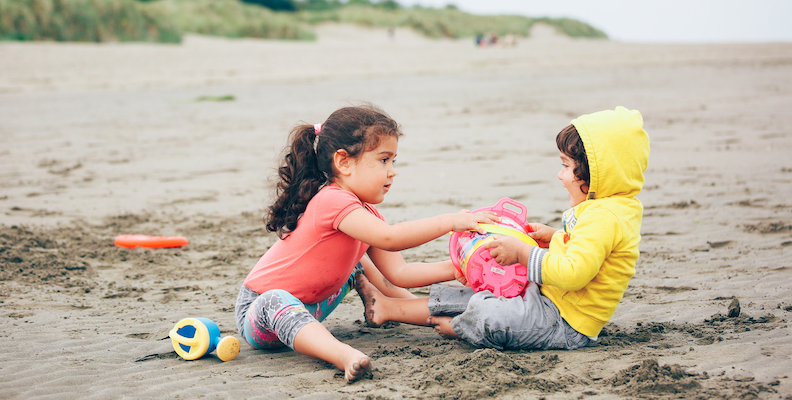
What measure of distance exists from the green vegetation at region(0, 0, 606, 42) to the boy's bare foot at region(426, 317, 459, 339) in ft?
71.9

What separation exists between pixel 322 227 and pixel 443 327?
77 centimetres

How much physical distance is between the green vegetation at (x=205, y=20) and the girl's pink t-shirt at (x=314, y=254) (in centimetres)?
2156

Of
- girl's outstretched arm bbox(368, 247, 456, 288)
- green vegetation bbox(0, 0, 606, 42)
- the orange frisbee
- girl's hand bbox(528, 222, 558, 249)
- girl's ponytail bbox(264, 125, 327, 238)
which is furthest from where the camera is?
green vegetation bbox(0, 0, 606, 42)

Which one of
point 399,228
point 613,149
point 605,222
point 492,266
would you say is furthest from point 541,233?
point 399,228

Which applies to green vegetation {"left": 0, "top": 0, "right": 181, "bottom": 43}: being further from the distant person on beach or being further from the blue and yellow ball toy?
the distant person on beach

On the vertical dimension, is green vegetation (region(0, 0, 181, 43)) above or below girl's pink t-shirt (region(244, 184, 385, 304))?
above

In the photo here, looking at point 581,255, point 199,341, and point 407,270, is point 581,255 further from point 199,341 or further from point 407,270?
point 199,341

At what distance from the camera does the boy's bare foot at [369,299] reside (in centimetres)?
302

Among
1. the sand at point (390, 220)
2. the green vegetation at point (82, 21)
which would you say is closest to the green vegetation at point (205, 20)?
Answer: the green vegetation at point (82, 21)

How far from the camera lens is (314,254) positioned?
2.74 meters

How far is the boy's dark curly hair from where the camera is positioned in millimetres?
2549

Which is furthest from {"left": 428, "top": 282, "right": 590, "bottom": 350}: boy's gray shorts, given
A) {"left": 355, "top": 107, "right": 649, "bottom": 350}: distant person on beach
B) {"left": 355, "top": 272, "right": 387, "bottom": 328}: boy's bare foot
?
{"left": 355, "top": 272, "right": 387, "bottom": 328}: boy's bare foot

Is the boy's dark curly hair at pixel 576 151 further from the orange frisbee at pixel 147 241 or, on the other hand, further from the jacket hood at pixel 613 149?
the orange frisbee at pixel 147 241

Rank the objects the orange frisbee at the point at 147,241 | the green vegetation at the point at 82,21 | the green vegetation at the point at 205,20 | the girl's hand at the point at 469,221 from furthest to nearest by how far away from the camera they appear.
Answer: the green vegetation at the point at 205,20
the green vegetation at the point at 82,21
the orange frisbee at the point at 147,241
the girl's hand at the point at 469,221
